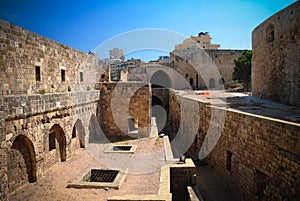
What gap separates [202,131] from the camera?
1162cm

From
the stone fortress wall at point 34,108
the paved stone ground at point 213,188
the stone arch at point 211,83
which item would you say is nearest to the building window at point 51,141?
the stone fortress wall at point 34,108

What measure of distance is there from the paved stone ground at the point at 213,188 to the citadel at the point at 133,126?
9.2 inches

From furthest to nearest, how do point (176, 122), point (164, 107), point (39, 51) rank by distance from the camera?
point (164, 107) → point (176, 122) → point (39, 51)

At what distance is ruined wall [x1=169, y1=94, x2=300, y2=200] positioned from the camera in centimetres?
551

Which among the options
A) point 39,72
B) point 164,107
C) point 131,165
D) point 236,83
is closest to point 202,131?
point 131,165

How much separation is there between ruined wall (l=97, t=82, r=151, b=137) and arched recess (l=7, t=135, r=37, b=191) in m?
5.73

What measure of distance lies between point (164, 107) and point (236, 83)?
11.9 metres

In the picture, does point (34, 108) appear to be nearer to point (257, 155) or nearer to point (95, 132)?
point (95, 132)

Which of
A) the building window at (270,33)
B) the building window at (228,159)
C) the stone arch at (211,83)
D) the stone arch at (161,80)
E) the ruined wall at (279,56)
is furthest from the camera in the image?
the stone arch at (161,80)

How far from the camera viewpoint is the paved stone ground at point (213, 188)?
26.4 ft

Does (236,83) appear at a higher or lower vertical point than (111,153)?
higher

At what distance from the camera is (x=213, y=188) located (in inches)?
344

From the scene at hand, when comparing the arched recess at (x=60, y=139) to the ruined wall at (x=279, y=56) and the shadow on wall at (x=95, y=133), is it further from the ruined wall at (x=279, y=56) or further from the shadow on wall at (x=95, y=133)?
the ruined wall at (x=279, y=56)

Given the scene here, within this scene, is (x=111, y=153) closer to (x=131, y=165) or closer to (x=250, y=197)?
(x=131, y=165)
